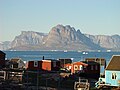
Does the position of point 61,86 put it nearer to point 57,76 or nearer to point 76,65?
point 57,76

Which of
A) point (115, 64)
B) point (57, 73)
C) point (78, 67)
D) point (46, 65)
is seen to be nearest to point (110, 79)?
point (115, 64)

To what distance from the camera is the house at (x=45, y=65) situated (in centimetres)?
8431

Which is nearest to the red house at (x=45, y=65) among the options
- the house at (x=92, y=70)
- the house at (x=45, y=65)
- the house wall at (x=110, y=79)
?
the house at (x=45, y=65)

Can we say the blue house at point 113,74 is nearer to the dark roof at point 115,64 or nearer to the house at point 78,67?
the dark roof at point 115,64

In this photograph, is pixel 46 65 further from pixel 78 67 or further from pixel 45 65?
pixel 78 67

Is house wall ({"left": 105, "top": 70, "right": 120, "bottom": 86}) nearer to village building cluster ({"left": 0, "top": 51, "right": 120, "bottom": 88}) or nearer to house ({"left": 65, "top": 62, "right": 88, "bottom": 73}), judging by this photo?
village building cluster ({"left": 0, "top": 51, "right": 120, "bottom": 88})

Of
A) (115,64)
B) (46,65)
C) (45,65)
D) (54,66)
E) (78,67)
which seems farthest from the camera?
(45,65)

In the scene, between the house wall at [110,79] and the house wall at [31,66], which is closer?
the house wall at [110,79]

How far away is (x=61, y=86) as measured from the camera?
6994cm

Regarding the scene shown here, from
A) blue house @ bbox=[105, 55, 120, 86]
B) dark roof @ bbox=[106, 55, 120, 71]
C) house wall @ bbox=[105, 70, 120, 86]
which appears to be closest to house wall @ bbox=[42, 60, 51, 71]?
dark roof @ bbox=[106, 55, 120, 71]

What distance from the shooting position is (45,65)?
281ft

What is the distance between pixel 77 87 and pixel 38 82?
33.5ft

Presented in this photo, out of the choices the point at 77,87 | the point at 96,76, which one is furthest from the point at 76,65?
the point at 77,87

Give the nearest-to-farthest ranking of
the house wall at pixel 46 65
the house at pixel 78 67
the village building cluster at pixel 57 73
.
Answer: the village building cluster at pixel 57 73 → the house at pixel 78 67 → the house wall at pixel 46 65
